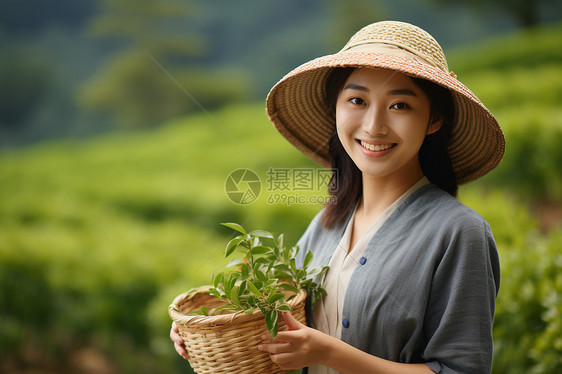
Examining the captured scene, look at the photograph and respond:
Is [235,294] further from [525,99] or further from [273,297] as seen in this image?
[525,99]

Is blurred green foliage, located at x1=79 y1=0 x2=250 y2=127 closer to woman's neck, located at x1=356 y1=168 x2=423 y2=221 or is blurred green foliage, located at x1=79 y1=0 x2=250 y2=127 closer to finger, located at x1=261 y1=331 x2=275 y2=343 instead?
woman's neck, located at x1=356 y1=168 x2=423 y2=221

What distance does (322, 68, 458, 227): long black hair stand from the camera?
115cm

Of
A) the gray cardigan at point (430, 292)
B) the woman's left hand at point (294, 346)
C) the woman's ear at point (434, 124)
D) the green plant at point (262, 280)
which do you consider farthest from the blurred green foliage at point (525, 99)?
the woman's left hand at point (294, 346)

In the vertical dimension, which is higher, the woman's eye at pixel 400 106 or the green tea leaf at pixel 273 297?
the woman's eye at pixel 400 106

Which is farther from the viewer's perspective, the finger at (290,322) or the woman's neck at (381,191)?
the woman's neck at (381,191)

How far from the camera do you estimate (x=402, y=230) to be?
1.12 m

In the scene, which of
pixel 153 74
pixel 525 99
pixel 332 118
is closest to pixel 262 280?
pixel 332 118

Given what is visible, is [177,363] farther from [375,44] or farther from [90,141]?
[90,141]

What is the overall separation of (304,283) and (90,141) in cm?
826

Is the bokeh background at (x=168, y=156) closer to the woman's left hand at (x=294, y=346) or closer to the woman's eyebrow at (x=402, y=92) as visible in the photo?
the woman's left hand at (x=294, y=346)

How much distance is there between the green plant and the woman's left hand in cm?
4

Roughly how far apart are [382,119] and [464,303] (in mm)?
406

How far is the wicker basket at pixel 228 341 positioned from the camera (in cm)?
97

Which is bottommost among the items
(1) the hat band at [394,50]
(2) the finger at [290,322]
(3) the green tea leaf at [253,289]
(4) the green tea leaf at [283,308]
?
(2) the finger at [290,322]
